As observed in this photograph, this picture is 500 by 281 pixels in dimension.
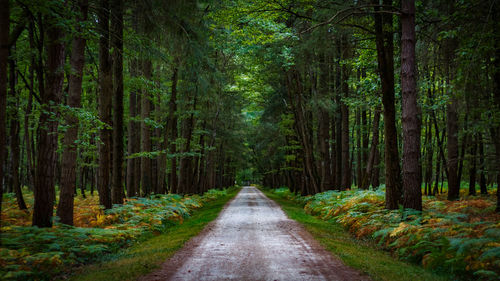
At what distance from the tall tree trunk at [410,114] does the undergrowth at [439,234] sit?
0.65 m

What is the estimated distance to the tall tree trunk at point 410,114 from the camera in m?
8.88

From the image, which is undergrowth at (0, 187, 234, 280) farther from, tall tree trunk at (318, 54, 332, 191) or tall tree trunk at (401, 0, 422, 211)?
tall tree trunk at (318, 54, 332, 191)

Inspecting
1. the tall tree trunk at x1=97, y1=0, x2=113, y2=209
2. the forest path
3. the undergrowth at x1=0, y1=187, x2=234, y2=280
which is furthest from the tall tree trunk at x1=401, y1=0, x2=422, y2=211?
the tall tree trunk at x1=97, y1=0, x2=113, y2=209

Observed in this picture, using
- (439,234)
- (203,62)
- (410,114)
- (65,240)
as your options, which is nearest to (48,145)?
(65,240)

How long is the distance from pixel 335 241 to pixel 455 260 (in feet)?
9.95

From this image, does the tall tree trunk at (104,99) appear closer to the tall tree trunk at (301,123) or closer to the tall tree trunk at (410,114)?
the tall tree trunk at (410,114)

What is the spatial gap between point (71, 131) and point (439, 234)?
30.2ft

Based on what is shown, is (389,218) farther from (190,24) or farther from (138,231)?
(190,24)

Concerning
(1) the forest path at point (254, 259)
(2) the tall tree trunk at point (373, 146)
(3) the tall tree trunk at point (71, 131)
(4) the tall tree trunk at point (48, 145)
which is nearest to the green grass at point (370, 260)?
(1) the forest path at point (254, 259)

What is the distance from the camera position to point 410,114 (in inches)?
352

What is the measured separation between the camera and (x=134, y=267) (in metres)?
5.63

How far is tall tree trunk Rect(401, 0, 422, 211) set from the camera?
888 cm

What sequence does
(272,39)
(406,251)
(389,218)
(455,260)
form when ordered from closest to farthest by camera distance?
1. (455,260)
2. (406,251)
3. (389,218)
4. (272,39)

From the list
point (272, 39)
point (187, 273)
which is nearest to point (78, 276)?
point (187, 273)
